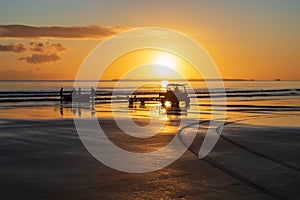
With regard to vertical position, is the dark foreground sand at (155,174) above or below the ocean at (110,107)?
below

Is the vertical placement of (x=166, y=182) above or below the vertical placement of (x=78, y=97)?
below

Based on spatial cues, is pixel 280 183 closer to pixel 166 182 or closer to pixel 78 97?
pixel 166 182

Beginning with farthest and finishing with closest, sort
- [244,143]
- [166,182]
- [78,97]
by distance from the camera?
[78,97] < [244,143] < [166,182]

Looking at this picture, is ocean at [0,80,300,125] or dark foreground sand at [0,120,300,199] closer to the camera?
dark foreground sand at [0,120,300,199]

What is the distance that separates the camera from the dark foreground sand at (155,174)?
7812 mm

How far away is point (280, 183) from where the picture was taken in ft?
28.3

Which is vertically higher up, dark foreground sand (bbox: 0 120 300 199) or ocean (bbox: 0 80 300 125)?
ocean (bbox: 0 80 300 125)

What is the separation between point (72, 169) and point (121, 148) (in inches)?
142

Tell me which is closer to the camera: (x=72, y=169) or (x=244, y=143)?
(x=72, y=169)

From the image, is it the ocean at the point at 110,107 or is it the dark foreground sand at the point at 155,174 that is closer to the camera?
the dark foreground sand at the point at 155,174

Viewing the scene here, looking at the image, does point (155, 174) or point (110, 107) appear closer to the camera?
point (155, 174)

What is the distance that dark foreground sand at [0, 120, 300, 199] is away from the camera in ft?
25.6

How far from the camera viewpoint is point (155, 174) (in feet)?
31.1

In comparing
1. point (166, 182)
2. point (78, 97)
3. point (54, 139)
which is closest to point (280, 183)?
point (166, 182)
